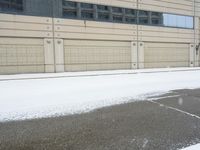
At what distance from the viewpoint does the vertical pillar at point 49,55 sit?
23.6 metres

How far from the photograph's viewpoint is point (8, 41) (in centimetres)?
2167

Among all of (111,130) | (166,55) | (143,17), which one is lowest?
(111,130)

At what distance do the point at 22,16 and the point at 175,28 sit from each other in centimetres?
2153

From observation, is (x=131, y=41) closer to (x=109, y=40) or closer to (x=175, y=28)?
(x=109, y=40)

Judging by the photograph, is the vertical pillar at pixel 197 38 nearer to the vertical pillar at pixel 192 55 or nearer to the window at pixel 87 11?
the vertical pillar at pixel 192 55

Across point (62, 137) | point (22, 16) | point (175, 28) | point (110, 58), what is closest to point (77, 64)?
point (110, 58)

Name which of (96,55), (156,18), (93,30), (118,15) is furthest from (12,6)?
(156,18)

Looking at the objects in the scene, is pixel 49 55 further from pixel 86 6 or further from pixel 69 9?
pixel 86 6

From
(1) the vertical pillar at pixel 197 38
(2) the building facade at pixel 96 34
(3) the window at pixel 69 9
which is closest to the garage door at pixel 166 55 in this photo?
(2) the building facade at pixel 96 34

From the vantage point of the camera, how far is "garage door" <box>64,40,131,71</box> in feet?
82.1

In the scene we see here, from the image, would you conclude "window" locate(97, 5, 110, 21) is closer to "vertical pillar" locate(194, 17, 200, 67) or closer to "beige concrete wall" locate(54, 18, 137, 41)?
"beige concrete wall" locate(54, 18, 137, 41)

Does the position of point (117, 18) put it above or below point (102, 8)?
below

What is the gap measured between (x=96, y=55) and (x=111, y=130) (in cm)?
2112

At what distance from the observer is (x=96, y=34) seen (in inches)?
1038
